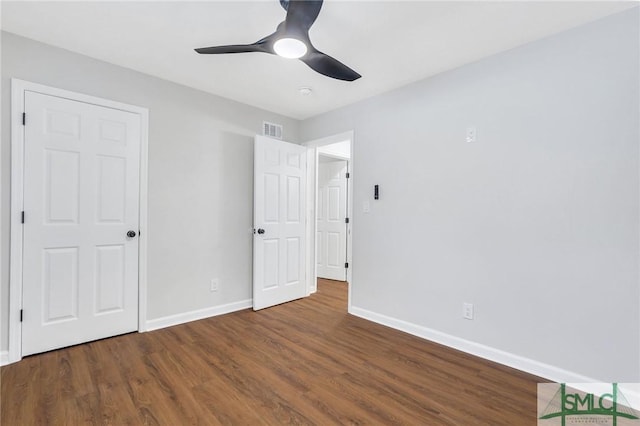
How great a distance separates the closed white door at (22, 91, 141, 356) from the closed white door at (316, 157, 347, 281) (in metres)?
3.06

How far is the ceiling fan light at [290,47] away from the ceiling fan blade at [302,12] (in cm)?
10

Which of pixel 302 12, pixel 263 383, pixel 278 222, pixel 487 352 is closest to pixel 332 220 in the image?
pixel 278 222

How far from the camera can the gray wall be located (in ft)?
8.23

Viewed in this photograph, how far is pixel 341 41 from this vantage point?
7.40 ft

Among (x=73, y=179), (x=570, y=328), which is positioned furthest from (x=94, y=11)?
(x=570, y=328)

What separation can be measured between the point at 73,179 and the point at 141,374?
1.67m

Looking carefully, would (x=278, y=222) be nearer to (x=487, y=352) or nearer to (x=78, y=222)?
(x=78, y=222)

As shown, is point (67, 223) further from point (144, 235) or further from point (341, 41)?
point (341, 41)

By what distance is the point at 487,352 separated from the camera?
239 centimetres

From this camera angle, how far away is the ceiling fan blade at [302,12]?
1.46 meters

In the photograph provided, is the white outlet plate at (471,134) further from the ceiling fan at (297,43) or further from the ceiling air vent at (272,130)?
the ceiling air vent at (272,130)

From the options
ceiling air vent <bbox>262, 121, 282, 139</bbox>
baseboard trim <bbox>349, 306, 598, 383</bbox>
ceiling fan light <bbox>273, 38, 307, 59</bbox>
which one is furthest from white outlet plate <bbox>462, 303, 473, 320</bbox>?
ceiling air vent <bbox>262, 121, 282, 139</bbox>

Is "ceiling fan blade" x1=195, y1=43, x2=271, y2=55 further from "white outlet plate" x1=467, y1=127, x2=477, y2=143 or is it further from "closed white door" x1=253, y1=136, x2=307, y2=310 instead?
"white outlet plate" x1=467, y1=127, x2=477, y2=143

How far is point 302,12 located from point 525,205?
203 cm
